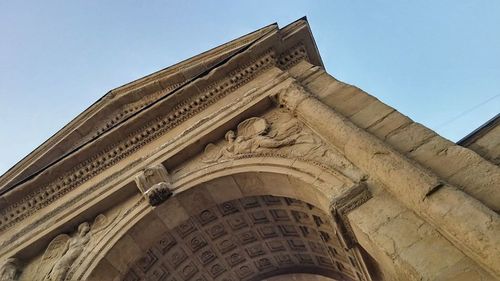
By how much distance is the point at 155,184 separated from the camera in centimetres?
785

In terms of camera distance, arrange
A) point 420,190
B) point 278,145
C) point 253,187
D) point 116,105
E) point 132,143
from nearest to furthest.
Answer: point 420,190 < point 278,145 < point 253,187 < point 132,143 < point 116,105

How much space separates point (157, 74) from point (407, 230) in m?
7.66

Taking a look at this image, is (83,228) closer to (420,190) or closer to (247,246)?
(247,246)

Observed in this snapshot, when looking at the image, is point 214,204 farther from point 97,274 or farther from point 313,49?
point 313,49

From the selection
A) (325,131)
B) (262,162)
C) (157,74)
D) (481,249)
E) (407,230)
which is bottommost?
(481,249)

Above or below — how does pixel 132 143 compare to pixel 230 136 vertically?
above

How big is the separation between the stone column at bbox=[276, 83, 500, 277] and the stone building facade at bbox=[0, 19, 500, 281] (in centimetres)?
2

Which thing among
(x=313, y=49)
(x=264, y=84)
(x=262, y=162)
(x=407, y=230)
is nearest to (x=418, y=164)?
(x=407, y=230)

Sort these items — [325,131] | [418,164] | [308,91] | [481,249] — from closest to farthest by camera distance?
[481,249]
[418,164]
[325,131]
[308,91]

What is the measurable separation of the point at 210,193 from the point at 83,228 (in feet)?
7.81

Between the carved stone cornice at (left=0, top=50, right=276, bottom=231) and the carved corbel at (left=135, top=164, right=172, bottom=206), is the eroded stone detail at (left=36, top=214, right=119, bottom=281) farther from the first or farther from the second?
the carved stone cornice at (left=0, top=50, right=276, bottom=231)

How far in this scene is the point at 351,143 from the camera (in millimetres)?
6184

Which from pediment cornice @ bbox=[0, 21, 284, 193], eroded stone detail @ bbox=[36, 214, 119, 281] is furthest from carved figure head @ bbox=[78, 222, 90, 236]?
pediment cornice @ bbox=[0, 21, 284, 193]

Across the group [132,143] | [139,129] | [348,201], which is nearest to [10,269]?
[132,143]
